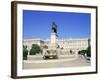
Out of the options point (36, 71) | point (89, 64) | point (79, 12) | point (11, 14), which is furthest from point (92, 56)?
point (11, 14)

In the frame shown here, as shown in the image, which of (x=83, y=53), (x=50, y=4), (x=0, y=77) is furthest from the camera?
(x=83, y=53)

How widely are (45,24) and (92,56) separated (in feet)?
1.83

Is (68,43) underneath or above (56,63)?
above

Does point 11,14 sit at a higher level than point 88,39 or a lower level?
higher

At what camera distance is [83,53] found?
2244 mm

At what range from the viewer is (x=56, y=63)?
2.13 meters

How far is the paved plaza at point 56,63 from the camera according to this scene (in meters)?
2.03

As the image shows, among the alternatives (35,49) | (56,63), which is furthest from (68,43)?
(35,49)

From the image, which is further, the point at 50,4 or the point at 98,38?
the point at 98,38

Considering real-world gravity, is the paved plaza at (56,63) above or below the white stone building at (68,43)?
below

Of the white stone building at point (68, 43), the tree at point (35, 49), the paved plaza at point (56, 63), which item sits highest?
the white stone building at point (68, 43)

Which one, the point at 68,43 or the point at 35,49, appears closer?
the point at 35,49

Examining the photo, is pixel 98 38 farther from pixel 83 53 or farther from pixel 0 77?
pixel 0 77

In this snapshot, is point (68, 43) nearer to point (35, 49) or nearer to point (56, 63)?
point (56, 63)
